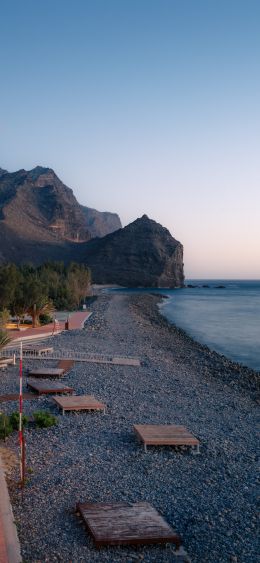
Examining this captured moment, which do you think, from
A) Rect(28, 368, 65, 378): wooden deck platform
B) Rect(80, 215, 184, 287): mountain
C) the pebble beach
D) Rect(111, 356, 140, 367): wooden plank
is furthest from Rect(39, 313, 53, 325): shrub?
Rect(80, 215, 184, 287): mountain

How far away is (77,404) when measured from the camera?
9992mm

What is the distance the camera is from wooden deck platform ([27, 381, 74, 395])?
11273 mm

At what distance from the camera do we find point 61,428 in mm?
8875

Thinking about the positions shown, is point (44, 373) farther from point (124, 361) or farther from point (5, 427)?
point (5, 427)

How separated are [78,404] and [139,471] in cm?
293

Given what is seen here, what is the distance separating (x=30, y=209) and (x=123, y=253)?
47159mm

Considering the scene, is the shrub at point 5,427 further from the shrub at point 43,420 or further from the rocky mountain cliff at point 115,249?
the rocky mountain cliff at point 115,249

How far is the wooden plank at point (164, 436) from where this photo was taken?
8211 mm

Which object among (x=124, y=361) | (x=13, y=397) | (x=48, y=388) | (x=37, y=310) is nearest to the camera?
(x=13, y=397)

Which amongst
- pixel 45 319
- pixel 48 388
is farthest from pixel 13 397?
pixel 45 319

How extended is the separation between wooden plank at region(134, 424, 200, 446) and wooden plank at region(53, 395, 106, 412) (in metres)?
1.50

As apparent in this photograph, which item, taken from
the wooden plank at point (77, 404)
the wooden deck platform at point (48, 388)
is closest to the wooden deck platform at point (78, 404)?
the wooden plank at point (77, 404)

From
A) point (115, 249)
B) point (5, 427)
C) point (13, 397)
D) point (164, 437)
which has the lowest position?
point (164, 437)

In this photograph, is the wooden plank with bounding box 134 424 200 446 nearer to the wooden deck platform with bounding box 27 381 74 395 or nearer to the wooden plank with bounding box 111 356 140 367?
the wooden deck platform with bounding box 27 381 74 395
